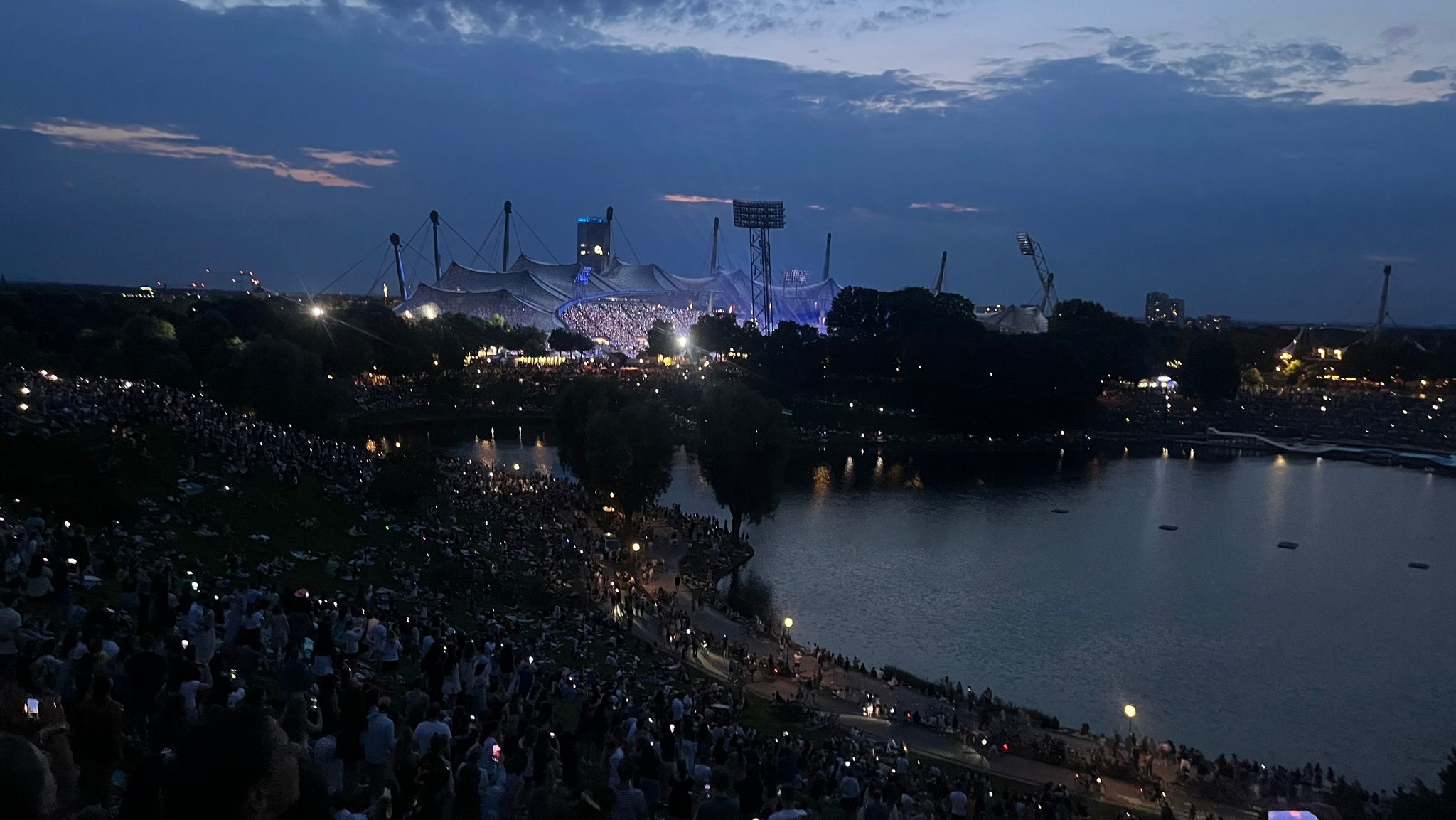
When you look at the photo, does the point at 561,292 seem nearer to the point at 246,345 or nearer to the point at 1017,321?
the point at 1017,321

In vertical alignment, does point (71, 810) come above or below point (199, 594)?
above

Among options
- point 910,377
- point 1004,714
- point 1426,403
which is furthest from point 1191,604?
point 1426,403

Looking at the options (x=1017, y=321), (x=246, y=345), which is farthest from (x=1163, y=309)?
(x=246, y=345)

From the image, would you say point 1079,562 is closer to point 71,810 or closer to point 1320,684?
point 1320,684

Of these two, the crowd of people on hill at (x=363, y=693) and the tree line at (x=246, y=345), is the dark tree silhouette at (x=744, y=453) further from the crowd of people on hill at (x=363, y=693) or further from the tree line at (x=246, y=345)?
the tree line at (x=246, y=345)

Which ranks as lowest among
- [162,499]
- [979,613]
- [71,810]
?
[979,613]
